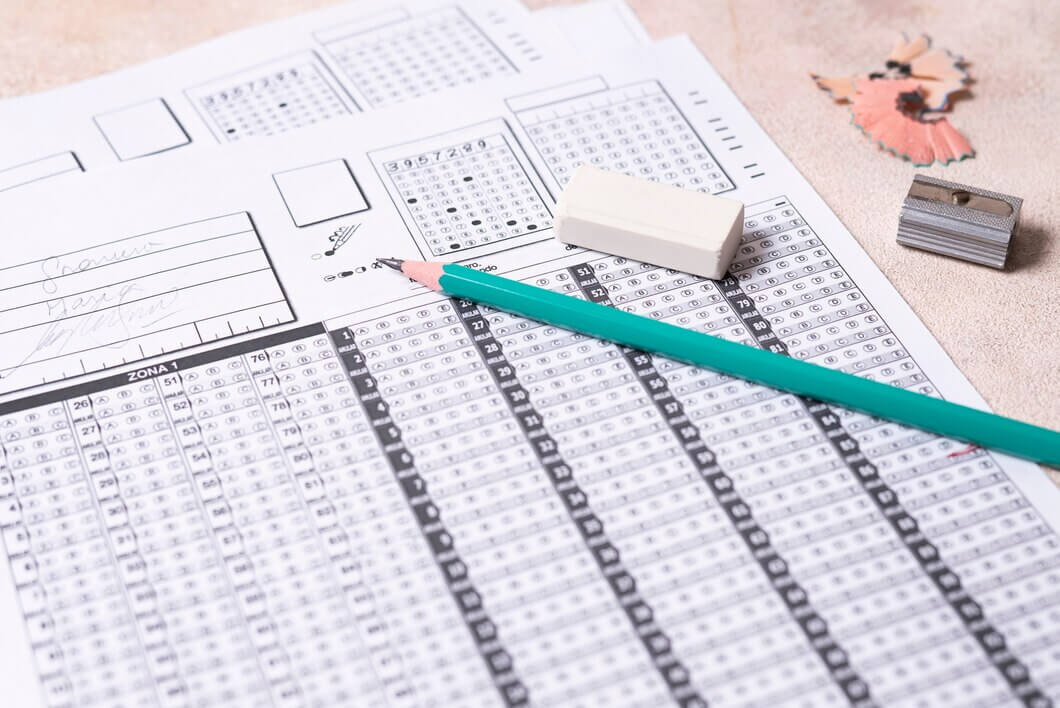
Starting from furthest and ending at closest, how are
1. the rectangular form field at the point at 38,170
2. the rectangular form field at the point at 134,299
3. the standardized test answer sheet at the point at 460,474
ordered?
the rectangular form field at the point at 38,170 < the rectangular form field at the point at 134,299 < the standardized test answer sheet at the point at 460,474

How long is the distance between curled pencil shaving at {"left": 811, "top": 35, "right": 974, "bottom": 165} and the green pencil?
226 mm

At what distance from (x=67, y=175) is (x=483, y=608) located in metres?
0.42

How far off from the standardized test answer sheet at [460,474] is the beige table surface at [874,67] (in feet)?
0.09

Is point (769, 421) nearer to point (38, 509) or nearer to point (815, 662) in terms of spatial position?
point (815, 662)

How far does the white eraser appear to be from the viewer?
0.61m

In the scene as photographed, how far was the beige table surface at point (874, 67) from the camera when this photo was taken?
0.60 meters

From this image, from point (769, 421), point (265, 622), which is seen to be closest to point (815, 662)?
point (769, 421)

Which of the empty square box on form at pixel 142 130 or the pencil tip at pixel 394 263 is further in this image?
the empty square box on form at pixel 142 130

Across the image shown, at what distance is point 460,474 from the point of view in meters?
0.54
